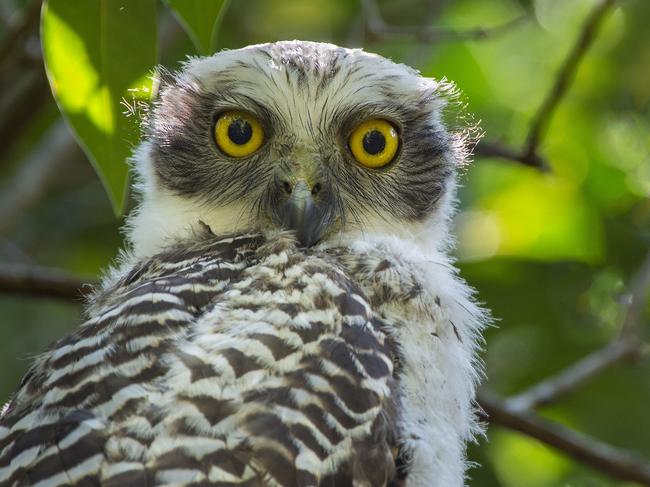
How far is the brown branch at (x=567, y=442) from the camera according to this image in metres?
4.55

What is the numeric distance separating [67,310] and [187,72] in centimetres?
324

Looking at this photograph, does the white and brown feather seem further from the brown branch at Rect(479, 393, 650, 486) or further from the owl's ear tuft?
the brown branch at Rect(479, 393, 650, 486)

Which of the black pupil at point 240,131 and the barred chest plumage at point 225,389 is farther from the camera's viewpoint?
the black pupil at point 240,131

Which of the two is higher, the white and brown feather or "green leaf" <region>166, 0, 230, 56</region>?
"green leaf" <region>166, 0, 230, 56</region>

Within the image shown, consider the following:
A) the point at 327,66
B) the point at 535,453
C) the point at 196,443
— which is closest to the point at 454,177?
the point at 327,66

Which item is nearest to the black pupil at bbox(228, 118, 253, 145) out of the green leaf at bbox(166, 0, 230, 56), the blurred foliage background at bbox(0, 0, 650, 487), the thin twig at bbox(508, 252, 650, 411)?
the green leaf at bbox(166, 0, 230, 56)

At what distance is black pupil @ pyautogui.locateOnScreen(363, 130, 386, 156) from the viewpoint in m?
3.94

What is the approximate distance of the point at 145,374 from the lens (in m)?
2.84

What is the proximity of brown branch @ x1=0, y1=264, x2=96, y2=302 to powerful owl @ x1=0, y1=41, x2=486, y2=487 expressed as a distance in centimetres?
53

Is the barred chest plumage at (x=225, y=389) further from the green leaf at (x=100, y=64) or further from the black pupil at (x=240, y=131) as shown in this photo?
the black pupil at (x=240, y=131)

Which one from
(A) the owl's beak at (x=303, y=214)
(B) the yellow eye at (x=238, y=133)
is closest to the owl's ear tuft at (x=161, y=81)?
(B) the yellow eye at (x=238, y=133)

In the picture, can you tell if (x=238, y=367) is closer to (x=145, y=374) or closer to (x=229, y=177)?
(x=145, y=374)

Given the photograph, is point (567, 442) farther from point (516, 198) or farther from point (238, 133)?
point (516, 198)

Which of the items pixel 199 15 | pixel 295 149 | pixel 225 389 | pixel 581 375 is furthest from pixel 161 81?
pixel 581 375
